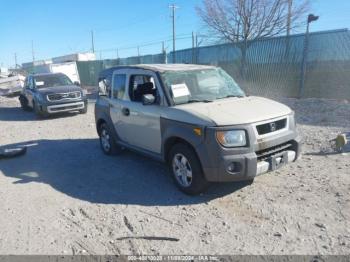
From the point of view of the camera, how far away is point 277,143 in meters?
4.56

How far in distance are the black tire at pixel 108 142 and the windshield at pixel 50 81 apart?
7.80 m

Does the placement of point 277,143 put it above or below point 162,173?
above

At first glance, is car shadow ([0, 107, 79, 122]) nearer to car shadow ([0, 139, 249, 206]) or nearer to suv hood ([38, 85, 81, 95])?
suv hood ([38, 85, 81, 95])

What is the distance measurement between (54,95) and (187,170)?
32.1 feet

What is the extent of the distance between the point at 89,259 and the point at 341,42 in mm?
10632

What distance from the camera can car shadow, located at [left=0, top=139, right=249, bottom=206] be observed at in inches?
194

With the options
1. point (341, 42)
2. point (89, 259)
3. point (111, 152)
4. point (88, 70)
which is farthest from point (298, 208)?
point (88, 70)

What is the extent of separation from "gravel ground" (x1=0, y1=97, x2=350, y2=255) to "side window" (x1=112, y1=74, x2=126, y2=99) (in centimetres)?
132

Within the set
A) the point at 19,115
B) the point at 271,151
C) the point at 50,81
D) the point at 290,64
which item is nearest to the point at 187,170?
the point at 271,151

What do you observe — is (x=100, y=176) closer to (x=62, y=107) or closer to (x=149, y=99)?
(x=149, y=99)

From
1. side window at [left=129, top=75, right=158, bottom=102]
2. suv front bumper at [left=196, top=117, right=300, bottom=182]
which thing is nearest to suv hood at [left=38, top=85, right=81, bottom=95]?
side window at [left=129, top=75, right=158, bottom=102]

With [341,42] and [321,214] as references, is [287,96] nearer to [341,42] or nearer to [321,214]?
[341,42]

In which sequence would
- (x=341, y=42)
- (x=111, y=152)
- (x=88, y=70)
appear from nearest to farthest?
(x=111, y=152)
(x=341, y=42)
(x=88, y=70)

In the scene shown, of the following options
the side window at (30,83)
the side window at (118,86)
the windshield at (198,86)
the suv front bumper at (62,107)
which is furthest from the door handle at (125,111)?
the side window at (30,83)
